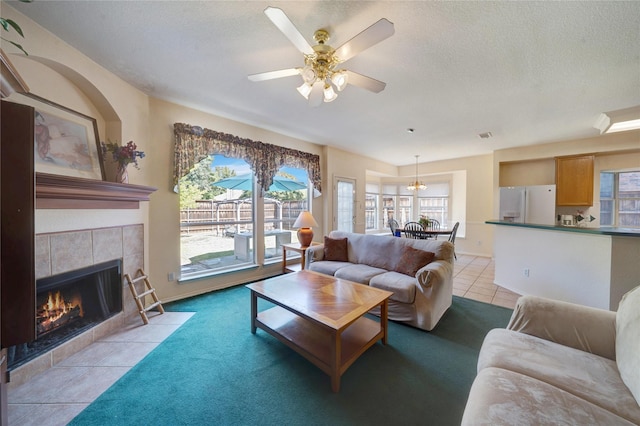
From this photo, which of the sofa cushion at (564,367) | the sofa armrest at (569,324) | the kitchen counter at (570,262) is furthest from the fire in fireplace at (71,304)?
the kitchen counter at (570,262)

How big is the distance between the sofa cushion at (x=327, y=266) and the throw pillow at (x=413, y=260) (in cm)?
75

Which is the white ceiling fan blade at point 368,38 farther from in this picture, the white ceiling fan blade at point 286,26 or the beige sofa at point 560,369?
the beige sofa at point 560,369

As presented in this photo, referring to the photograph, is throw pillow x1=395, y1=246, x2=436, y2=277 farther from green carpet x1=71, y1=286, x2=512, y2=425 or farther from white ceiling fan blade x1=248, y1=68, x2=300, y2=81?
white ceiling fan blade x1=248, y1=68, x2=300, y2=81

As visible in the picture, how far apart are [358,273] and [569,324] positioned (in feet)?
5.83

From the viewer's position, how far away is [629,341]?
3.68 ft

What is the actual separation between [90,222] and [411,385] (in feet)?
10.2

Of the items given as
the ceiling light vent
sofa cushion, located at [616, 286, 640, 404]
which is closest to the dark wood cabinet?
sofa cushion, located at [616, 286, 640, 404]

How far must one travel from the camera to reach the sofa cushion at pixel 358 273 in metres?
2.72

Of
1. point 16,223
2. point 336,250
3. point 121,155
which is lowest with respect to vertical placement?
point 336,250

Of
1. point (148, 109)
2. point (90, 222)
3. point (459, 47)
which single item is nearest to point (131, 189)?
point (90, 222)

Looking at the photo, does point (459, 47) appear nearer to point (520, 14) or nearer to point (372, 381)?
point (520, 14)

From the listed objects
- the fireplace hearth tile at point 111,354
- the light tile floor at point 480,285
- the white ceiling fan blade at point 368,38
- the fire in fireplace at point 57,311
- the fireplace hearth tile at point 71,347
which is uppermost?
the white ceiling fan blade at point 368,38

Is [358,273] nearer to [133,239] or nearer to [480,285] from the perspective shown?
[480,285]

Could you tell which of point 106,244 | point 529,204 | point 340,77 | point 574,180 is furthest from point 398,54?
point 574,180
